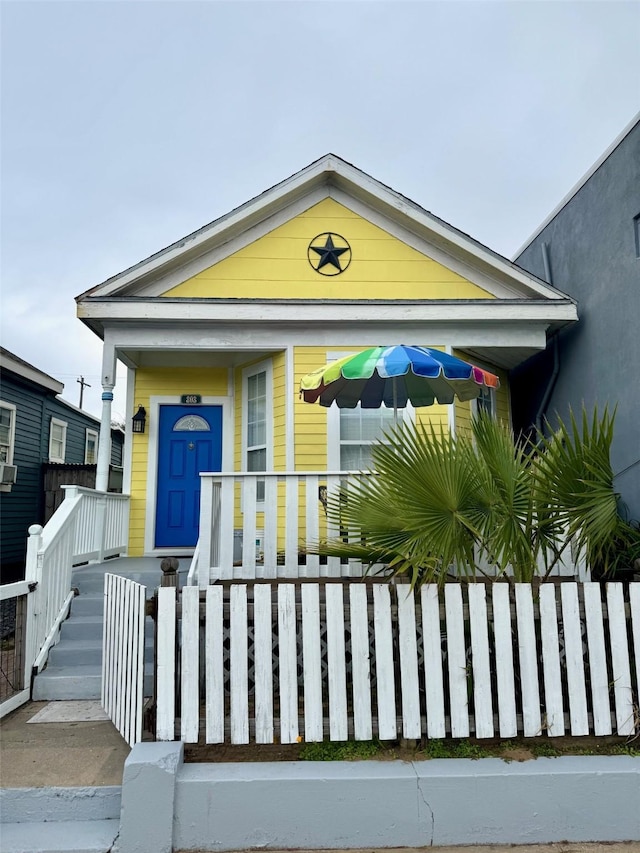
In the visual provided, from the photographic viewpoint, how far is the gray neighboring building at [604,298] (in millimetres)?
Result: 6594

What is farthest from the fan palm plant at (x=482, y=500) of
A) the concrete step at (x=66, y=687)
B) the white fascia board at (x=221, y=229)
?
the white fascia board at (x=221, y=229)

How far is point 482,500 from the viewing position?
3539 millimetres

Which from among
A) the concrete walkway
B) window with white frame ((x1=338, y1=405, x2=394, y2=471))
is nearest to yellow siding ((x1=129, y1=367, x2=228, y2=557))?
window with white frame ((x1=338, y1=405, x2=394, y2=471))

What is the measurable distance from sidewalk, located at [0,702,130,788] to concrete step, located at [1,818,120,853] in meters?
0.19

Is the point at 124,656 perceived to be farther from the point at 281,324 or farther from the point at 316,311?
the point at 316,311

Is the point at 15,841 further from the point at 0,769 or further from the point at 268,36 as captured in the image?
the point at 268,36

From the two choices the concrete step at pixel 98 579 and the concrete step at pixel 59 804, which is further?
the concrete step at pixel 98 579

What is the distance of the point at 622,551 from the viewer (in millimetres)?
5613

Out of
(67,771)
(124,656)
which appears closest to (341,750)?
(124,656)

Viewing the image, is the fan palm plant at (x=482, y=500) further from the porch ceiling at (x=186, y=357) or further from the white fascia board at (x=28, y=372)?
the white fascia board at (x=28, y=372)

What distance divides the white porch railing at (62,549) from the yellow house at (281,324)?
0.65m

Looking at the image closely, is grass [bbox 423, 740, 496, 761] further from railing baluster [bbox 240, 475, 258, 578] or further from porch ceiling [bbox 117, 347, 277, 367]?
porch ceiling [bbox 117, 347, 277, 367]

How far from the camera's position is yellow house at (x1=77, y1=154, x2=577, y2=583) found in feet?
24.0

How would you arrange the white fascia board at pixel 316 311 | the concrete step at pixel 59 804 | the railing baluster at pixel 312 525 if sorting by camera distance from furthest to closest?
the white fascia board at pixel 316 311, the railing baluster at pixel 312 525, the concrete step at pixel 59 804
